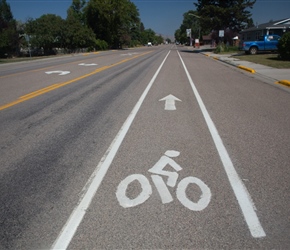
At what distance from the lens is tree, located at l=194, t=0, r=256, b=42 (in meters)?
44.2

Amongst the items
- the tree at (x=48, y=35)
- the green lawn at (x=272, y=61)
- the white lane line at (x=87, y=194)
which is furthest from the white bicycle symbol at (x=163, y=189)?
the tree at (x=48, y=35)

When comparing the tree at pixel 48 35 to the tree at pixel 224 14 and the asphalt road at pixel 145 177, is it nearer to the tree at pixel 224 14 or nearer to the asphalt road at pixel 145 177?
the tree at pixel 224 14

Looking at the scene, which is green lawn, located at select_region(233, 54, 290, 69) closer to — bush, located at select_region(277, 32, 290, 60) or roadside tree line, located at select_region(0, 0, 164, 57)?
bush, located at select_region(277, 32, 290, 60)

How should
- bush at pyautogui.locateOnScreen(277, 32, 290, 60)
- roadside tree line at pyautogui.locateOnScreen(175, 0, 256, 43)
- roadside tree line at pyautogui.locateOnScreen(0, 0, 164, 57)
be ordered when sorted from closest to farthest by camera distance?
bush at pyautogui.locateOnScreen(277, 32, 290, 60), roadside tree line at pyautogui.locateOnScreen(175, 0, 256, 43), roadside tree line at pyautogui.locateOnScreen(0, 0, 164, 57)

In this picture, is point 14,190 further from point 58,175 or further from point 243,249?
point 243,249

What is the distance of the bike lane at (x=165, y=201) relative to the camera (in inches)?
103

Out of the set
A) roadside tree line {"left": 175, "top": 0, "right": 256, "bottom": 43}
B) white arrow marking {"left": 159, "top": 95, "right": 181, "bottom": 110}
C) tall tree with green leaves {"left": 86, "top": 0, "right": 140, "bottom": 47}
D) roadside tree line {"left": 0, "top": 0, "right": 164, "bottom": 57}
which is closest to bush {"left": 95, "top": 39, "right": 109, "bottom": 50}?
roadside tree line {"left": 0, "top": 0, "right": 164, "bottom": 57}

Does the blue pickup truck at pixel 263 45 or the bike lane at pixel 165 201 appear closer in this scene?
the bike lane at pixel 165 201

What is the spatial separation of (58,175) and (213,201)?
212cm

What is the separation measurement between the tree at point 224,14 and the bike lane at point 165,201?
44.3 metres

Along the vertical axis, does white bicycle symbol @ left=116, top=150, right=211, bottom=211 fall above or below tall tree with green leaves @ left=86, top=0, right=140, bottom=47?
below

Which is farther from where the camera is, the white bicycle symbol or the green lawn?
the green lawn

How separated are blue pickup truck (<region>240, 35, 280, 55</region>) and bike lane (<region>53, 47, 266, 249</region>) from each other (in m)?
28.4

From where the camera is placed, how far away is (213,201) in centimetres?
317
